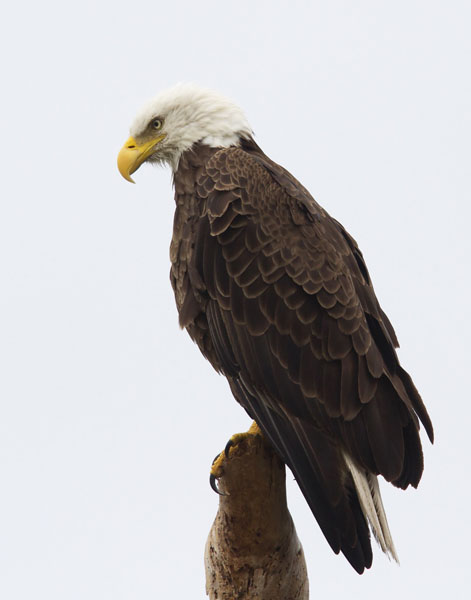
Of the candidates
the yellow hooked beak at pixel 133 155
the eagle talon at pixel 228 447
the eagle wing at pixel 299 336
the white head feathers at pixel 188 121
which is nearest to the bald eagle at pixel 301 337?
the eagle wing at pixel 299 336

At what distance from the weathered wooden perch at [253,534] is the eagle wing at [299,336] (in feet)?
0.86

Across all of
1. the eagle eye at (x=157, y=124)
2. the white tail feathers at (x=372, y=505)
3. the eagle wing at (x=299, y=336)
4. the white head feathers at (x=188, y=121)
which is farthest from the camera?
the eagle eye at (x=157, y=124)

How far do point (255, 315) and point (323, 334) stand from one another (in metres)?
0.42

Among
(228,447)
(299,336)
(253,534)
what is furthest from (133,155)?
(253,534)

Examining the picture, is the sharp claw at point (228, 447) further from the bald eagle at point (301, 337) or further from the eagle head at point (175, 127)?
the eagle head at point (175, 127)

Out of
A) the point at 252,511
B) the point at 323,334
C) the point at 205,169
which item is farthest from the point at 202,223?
the point at 252,511

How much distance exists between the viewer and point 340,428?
29.5ft

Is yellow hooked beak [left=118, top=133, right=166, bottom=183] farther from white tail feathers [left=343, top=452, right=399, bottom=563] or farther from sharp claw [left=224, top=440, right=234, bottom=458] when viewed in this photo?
white tail feathers [left=343, top=452, right=399, bottom=563]

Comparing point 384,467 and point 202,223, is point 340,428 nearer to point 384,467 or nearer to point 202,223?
point 384,467

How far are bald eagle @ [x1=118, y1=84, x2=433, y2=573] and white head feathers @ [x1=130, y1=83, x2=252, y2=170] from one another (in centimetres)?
32

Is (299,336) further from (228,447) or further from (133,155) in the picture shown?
(133,155)

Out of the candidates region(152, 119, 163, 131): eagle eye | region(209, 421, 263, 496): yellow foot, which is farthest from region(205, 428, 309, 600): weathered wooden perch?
region(152, 119, 163, 131): eagle eye

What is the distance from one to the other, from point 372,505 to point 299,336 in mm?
1064

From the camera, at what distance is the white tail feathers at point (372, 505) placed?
884 centimetres
